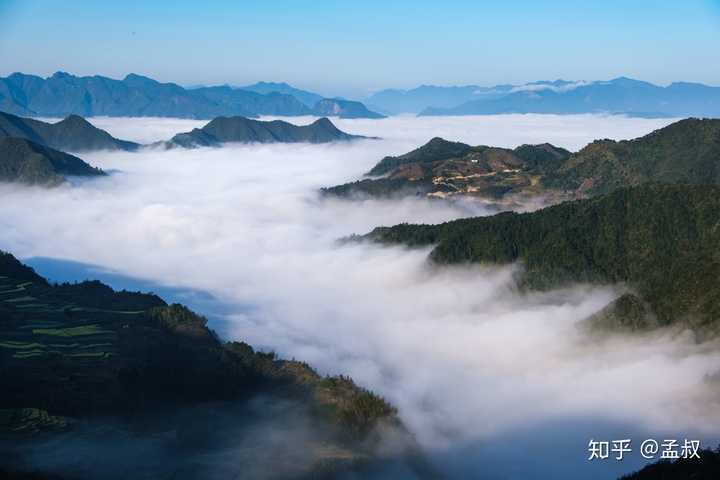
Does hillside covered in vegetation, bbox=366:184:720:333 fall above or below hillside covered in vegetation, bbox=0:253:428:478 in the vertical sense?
above

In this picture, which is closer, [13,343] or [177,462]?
[177,462]

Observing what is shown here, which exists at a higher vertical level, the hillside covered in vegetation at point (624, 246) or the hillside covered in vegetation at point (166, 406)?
the hillside covered in vegetation at point (624, 246)

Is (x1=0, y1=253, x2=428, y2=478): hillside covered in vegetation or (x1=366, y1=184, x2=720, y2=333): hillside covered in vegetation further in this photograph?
(x1=366, y1=184, x2=720, y2=333): hillside covered in vegetation

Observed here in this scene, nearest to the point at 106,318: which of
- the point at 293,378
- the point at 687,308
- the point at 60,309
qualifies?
the point at 60,309

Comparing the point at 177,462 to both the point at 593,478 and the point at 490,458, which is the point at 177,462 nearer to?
the point at 490,458

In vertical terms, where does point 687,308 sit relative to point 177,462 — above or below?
above
